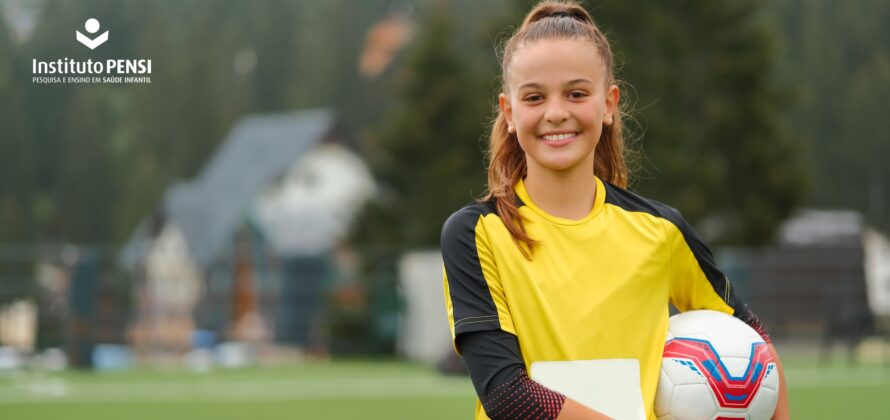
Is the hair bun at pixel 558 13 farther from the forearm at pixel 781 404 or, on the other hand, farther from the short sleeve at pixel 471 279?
the forearm at pixel 781 404

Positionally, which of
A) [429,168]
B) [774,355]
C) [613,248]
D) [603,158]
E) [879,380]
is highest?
[429,168]

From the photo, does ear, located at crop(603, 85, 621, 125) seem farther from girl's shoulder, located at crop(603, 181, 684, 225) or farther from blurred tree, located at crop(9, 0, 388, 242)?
blurred tree, located at crop(9, 0, 388, 242)

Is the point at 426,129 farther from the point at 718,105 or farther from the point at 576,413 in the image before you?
the point at 576,413

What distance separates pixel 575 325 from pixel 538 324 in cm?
8

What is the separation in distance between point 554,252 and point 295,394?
10.0 meters

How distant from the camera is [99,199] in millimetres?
62969

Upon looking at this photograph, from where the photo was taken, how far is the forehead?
2.55m

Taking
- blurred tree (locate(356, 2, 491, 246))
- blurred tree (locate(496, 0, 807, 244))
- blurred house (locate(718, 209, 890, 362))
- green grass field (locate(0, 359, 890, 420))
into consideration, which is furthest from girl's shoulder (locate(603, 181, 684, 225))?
blurred tree (locate(356, 2, 491, 246))

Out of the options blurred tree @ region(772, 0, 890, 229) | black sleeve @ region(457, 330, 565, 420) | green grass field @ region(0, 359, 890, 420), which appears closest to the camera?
black sleeve @ region(457, 330, 565, 420)

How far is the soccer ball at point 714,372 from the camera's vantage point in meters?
2.67

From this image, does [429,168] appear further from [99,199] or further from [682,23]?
[99,199]

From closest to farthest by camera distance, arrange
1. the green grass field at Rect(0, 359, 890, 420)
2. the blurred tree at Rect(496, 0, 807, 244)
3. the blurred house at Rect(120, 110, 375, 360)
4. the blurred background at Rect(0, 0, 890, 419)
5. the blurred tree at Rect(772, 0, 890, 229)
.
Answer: the green grass field at Rect(0, 359, 890, 420) → the blurred background at Rect(0, 0, 890, 419) → the blurred house at Rect(120, 110, 375, 360) → the blurred tree at Rect(496, 0, 807, 244) → the blurred tree at Rect(772, 0, 890, 229)

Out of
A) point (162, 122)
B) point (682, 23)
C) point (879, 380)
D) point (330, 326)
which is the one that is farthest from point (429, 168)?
point (162, 122)

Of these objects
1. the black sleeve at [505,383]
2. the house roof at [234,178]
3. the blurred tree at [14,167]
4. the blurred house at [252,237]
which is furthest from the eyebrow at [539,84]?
the blurred tree at [14,167]
